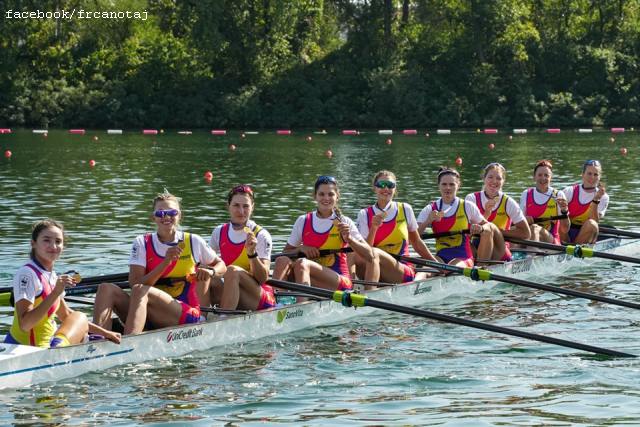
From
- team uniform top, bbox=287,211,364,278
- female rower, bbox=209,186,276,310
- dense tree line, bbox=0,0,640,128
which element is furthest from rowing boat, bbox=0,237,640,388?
dense tree line, bbox=0,0,640,128

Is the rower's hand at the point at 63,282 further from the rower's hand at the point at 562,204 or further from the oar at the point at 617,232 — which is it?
the oar at the point at 617,232

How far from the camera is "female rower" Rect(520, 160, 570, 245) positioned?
13156mm

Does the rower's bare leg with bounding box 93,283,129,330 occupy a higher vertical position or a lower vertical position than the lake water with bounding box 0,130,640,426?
higher

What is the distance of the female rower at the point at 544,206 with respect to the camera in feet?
43.2

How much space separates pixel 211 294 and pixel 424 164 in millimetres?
20298

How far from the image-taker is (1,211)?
18.5m

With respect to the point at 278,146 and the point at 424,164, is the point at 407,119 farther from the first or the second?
the point at 424,164

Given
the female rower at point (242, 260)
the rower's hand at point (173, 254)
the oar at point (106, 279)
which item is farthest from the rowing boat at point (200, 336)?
the oar at point (106, 279)

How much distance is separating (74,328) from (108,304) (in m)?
0.62

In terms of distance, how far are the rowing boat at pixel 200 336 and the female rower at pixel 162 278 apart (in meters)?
0.18

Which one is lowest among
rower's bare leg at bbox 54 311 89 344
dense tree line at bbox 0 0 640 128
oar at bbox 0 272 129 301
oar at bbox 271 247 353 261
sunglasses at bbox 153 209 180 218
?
rower's bare leg at bbox 54 311 89 344

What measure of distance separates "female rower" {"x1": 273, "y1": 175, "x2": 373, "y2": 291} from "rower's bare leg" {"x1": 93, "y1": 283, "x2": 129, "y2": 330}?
1.95 meters

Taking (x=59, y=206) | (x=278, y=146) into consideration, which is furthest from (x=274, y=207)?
(x=278, y=146)

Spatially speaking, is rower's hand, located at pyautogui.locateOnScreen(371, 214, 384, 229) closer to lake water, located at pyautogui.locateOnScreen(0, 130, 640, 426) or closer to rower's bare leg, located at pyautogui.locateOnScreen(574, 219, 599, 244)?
lake water, located at pyautogui.locateOnScreen(0, 130, 640, 426)
